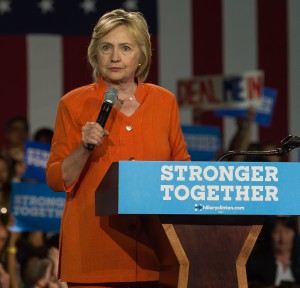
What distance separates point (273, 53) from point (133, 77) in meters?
6.10

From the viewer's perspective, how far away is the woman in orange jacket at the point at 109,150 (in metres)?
2.75

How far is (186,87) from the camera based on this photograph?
7.59 metres

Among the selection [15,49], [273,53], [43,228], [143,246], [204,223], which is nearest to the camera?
[204,223]

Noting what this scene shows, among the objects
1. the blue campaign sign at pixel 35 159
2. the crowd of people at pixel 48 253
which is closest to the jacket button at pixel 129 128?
the crowd of people at pixel 48 253

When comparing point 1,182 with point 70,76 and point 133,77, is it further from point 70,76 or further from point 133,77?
point 133,77

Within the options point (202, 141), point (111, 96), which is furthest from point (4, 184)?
point (111, 96)

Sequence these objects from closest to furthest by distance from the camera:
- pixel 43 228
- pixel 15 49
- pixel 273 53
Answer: pixel 43 228 < pixel 15 49 < pixel 273 53

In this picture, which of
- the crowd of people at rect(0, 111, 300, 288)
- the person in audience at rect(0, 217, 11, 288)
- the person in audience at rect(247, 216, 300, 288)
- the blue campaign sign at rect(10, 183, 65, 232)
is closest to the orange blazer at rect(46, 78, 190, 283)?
the crowd of people at rect(0, 111, 300, 288)

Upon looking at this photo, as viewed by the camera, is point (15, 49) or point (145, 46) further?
point (15, 49)

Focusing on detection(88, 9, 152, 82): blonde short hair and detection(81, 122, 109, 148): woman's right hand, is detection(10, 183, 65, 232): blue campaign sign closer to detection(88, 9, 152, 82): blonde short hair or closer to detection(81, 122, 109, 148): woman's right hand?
detection(88, 9, 152, 82): blonde short hair

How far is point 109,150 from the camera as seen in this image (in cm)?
279

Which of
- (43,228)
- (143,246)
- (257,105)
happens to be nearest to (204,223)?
(143,246)

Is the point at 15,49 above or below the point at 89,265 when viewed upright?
above

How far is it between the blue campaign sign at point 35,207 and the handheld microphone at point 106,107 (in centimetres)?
340
